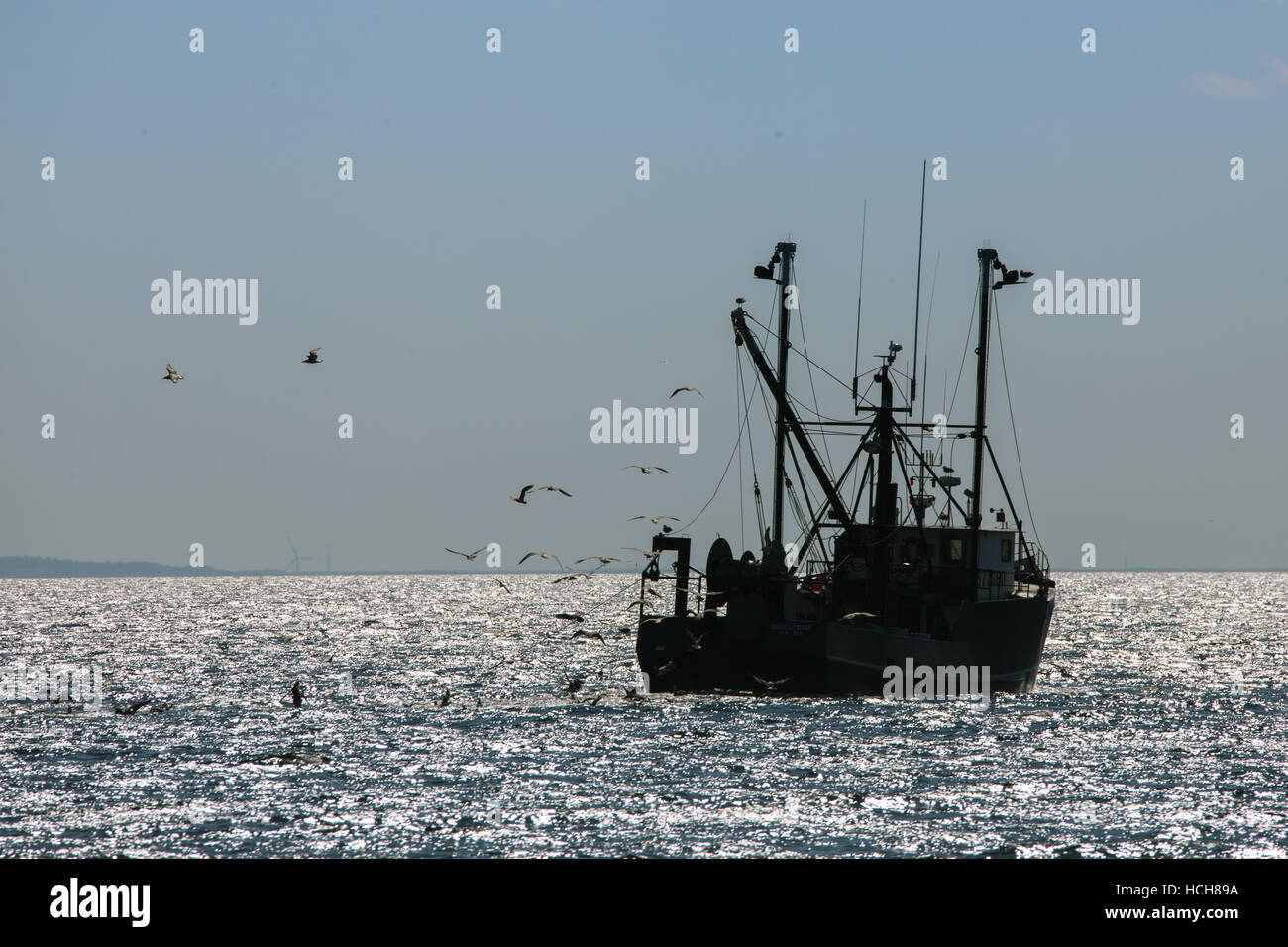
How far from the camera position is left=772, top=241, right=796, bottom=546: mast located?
5747 cm

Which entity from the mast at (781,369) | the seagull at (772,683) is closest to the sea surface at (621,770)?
the seagull at (772,683)

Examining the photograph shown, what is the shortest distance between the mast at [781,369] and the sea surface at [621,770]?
27.2 ft

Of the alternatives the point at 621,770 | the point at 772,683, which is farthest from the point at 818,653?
the point at 621,770

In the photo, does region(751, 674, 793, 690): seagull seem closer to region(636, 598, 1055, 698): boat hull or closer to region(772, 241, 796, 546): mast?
region(636, 598, 1055, 698): boat hull

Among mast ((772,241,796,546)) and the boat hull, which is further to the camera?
mast ((772,241,796,546))

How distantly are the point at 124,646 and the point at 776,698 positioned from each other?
72.2 meters

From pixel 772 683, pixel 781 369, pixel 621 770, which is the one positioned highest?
pixel 781 369

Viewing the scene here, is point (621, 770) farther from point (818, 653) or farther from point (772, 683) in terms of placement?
point (818, 653)

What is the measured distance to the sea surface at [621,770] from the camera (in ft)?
92.6

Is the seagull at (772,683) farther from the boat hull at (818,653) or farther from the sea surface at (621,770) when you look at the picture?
the sea surface at (621,770)

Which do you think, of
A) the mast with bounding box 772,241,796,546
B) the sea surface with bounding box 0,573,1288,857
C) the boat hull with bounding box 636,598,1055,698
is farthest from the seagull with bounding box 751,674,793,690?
the mast with bounding box 772,241,796,546

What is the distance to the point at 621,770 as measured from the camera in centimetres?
3744

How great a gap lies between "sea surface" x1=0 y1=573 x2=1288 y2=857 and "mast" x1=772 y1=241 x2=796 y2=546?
326 inches

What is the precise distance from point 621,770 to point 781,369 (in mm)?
24594
